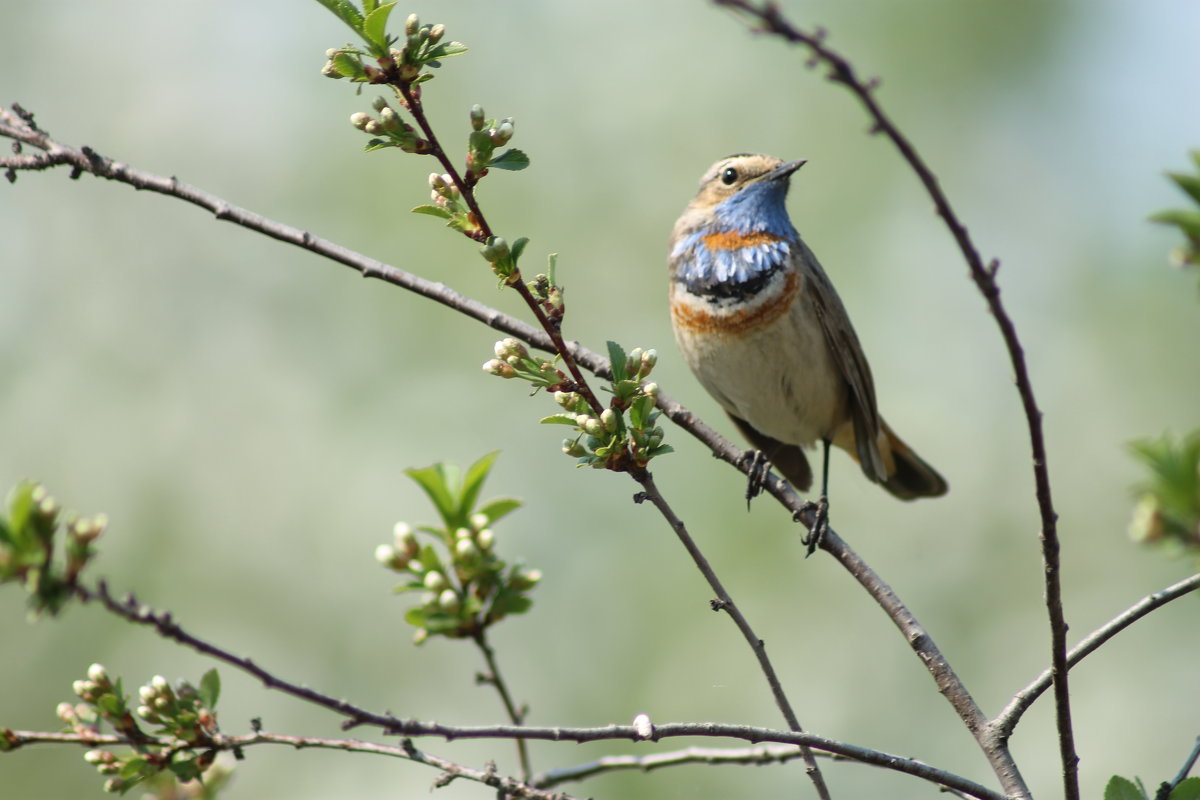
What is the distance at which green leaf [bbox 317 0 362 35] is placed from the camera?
2.62 m

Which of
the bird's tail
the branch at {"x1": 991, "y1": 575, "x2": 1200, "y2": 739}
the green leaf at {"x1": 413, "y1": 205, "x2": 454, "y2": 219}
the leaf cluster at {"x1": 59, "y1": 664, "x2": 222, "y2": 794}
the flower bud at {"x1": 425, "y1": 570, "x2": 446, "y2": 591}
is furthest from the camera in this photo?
the bird's tail

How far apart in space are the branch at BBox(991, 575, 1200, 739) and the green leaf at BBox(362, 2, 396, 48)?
6.64 feet

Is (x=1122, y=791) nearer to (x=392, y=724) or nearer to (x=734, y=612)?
(x=734, y=612)

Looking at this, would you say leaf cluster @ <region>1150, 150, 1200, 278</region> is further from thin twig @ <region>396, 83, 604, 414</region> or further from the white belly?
the white belly

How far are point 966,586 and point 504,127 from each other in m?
8.51

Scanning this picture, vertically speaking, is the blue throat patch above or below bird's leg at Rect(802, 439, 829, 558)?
above

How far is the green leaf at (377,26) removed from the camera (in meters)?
2.54

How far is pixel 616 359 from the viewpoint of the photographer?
2801 mm

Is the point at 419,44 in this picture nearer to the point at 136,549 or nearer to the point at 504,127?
the point at 504,127

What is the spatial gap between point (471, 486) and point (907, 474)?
4.00m

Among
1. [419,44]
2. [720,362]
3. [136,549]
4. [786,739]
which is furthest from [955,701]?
[136,549]

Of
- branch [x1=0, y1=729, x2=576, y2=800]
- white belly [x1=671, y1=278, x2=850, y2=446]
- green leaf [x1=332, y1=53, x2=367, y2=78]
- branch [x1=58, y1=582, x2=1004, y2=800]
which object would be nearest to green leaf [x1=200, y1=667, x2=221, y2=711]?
branch [x1=0, y1=729, x2=576, y2=800]

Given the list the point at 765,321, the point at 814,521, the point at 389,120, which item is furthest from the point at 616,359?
the point at 765,321

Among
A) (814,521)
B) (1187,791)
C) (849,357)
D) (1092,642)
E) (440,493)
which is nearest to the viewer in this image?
(1187,791)
